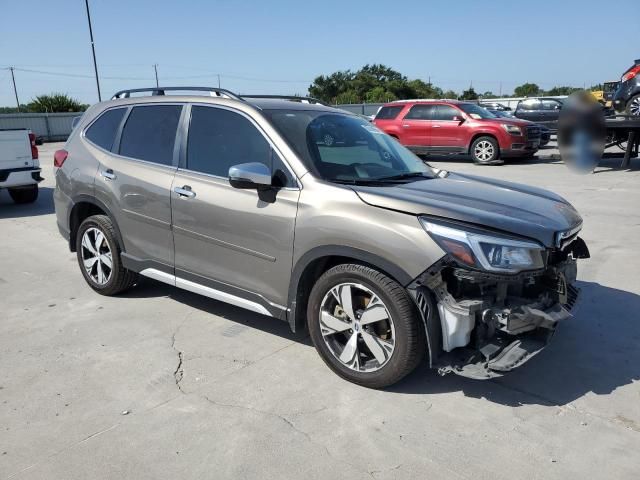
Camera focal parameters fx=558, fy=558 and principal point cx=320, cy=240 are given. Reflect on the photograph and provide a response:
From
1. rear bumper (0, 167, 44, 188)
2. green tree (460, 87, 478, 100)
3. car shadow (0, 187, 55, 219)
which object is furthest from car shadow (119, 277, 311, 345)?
green tree (460, 87, 478, 100)

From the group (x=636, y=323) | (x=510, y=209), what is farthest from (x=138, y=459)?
(x=636, y=323)

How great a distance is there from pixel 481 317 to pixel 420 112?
14.5 meters

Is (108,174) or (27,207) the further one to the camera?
(27,207)

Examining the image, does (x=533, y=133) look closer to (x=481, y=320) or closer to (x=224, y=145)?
(x=224, y=145)

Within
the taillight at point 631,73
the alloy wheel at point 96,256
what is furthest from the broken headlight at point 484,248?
the taillight at point 631,73

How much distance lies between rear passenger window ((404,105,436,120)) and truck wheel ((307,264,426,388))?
14.0 metres

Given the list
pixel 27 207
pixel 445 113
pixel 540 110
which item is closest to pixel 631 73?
pixel 445 113

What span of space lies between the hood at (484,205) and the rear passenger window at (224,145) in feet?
2.19

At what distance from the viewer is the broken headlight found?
3020 mm

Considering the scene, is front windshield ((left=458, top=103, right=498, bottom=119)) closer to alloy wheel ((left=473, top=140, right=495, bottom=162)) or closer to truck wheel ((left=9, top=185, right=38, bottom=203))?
alloy wheel ((left=473, top=140, right=495, bottom=162))

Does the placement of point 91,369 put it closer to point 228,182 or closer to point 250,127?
point 228,182

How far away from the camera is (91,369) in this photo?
12.3ft

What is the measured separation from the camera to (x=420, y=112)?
1680 centimetres

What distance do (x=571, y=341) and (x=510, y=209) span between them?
1331 mm
